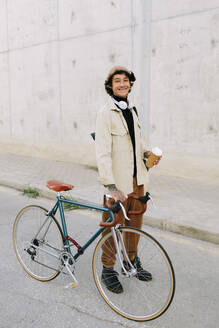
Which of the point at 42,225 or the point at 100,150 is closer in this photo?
the point at 100,150

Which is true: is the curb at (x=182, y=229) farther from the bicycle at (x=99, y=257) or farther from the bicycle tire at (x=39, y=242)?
the bicycle tire at (x=39, y=242)

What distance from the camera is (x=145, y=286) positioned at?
2938 mm

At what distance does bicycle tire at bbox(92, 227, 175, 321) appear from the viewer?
268 cm

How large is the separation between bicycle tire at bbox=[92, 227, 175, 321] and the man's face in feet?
3.74

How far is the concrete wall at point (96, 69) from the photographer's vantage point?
6.76m

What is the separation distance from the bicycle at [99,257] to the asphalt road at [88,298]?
103 mm

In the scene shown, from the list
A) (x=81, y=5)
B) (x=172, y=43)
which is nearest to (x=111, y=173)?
(x=172, y=43)

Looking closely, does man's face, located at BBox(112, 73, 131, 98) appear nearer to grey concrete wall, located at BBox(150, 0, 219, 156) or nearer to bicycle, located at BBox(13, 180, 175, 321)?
bicycle, located at BBox(13, 180, 175, 321)

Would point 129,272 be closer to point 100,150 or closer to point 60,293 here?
point 60,293

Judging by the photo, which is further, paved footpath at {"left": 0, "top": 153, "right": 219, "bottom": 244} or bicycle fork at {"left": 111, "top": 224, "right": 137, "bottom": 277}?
paved footpath at {"left": 0, "top": 153, "right": 219, "bottom": 244}

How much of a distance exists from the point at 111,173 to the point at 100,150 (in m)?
0.22

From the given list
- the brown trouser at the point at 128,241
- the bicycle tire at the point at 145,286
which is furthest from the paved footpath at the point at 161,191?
the bicycle tire at the point at 145,286

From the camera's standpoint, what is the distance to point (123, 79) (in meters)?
3.02

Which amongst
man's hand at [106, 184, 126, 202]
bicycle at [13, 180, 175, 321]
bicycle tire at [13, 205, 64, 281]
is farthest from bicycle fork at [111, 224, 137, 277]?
bicycle tire at [13, 205, 64, 281]
